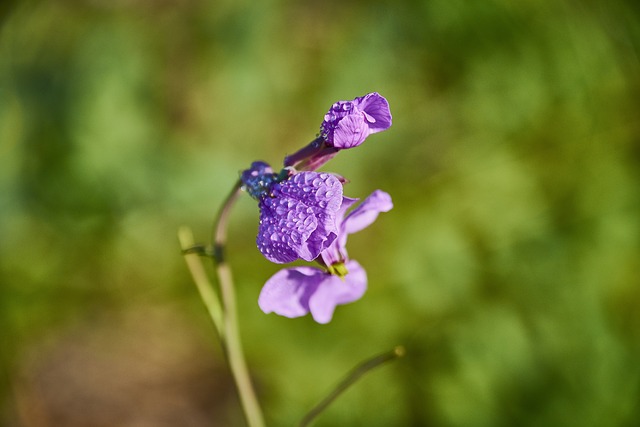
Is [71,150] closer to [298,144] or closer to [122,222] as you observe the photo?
[122,222]

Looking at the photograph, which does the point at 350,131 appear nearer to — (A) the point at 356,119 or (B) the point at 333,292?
(A) the point at 356,119

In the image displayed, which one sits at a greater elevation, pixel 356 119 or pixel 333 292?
pixel 356 119

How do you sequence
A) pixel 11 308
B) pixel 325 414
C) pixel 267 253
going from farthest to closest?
pixel 11 308
pixel 325 414
pixel 267 253

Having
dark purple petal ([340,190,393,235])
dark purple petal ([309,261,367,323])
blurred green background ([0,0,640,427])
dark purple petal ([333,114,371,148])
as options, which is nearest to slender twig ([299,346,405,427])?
dark purple petal ([309,261,367,323])

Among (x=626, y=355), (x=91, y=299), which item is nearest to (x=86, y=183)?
(x=91, y=299)

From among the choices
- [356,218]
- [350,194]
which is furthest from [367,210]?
[350,194]
